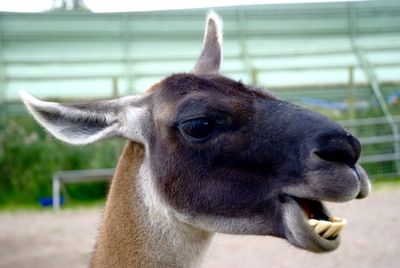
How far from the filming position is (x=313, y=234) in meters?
3.32

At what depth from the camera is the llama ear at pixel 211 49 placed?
4977 mm

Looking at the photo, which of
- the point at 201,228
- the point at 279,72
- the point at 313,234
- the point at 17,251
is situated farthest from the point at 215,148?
the point at 279,72

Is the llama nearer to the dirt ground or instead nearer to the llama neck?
the llama neck

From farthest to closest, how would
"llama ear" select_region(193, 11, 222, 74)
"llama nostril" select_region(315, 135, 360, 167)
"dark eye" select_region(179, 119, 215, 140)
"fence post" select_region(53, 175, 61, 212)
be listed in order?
"fence post" select_region(53, 175, 61, 212) < "llama ear" select_region(193, 11, 222, 74) < "dark eye" select_region(179, 119, 215, 140) < "llama nostril" select_region(315, 135, 360, 167)

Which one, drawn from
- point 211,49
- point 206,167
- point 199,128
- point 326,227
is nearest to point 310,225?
point 326,227

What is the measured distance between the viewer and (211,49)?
5.17m

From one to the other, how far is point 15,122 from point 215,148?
618 inches

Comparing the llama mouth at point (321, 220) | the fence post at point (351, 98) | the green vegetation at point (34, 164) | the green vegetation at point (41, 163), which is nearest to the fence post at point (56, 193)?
the green vegetation at point (41, 163)

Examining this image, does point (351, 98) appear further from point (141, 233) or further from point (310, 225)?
point (310, 225)

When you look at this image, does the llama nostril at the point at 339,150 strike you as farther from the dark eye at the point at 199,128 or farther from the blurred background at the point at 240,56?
the blurred background at the point at 240,56

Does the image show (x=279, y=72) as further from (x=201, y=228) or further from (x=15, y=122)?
(x=201, y=228)

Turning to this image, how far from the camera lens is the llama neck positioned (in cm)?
396

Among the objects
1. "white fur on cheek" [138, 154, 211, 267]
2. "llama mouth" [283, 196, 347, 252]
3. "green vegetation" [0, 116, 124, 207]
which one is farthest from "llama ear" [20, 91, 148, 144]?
"green vegetation" [0, 116, 124, 207]

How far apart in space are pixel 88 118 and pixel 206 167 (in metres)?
0.86
